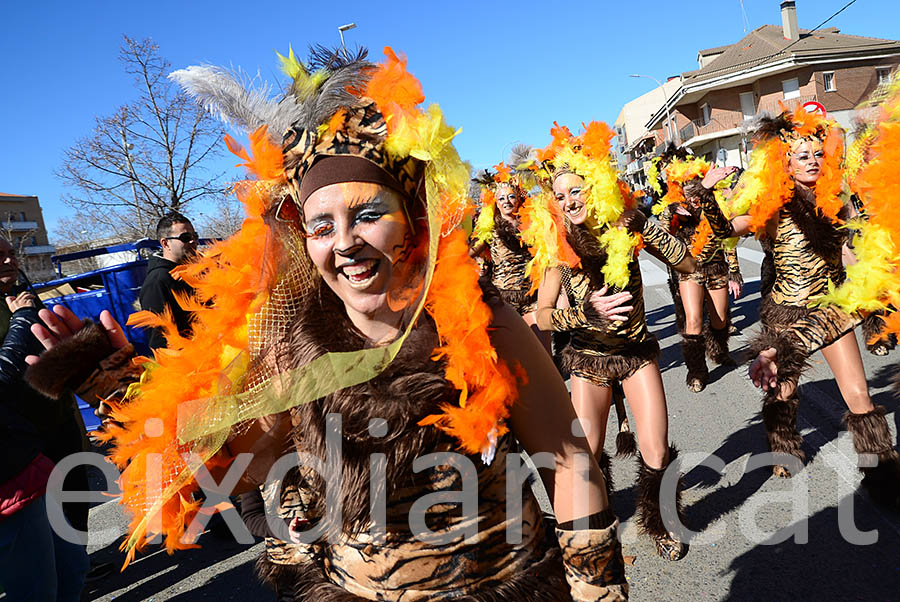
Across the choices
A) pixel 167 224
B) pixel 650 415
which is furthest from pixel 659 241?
pixel 167 224

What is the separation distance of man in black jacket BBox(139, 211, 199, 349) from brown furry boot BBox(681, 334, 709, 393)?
14.4 feet

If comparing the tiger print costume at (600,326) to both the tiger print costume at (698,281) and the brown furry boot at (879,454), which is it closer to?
the brown furry boot at (879,454)

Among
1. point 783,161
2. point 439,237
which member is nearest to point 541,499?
point 783,161

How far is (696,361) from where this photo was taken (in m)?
5.68

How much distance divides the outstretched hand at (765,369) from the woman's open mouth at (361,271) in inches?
106

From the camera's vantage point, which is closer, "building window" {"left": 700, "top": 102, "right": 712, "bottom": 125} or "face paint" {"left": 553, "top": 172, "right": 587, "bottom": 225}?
"face paint" {"left": 553, "top": 172, "right": 587, "bottom": 225}

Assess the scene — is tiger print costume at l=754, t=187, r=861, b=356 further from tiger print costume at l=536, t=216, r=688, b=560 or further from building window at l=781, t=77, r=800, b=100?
building window at l=781, t=77, r=800, b=100

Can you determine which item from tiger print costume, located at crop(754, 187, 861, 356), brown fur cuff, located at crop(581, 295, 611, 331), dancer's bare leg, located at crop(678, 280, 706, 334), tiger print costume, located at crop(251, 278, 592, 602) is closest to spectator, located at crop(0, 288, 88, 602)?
tiger print costume, located at crop(251, 278, 592, 602)

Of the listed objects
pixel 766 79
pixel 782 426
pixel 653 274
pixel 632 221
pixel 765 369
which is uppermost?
pixel 766 79

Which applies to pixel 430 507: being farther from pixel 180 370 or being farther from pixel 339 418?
pixel 180 370

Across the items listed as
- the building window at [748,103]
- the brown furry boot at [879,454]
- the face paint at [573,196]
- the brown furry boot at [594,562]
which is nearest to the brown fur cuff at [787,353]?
the brown furry boot at [879,454]

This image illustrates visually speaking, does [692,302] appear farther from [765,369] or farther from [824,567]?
[824,567]

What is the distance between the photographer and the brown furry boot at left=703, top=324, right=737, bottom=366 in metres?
6.34

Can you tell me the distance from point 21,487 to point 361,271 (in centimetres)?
198
